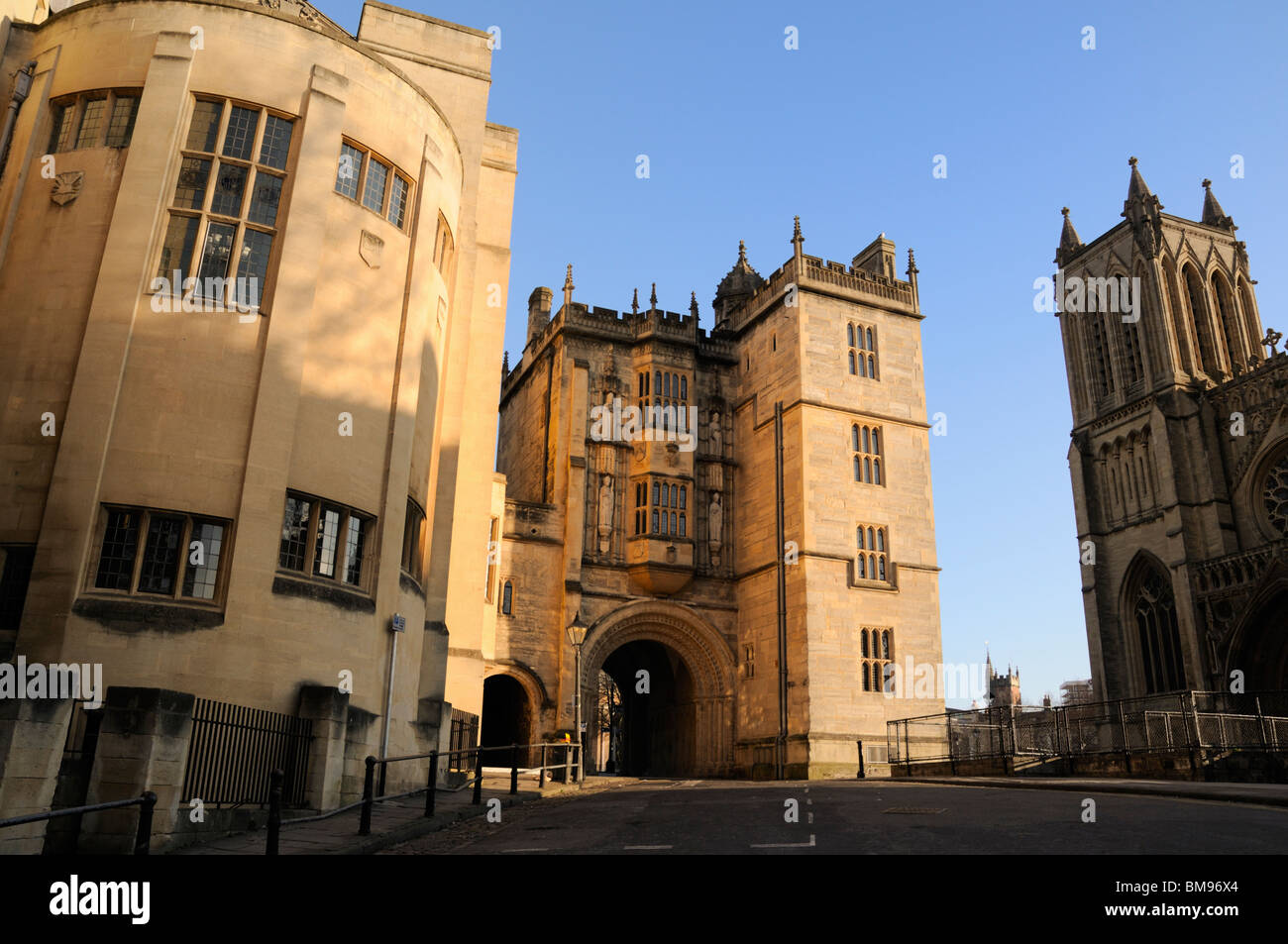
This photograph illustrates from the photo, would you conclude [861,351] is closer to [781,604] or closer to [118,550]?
[781,604]

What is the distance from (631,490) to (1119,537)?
28.2 m

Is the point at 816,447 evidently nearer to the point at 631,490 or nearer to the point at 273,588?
the point at 631,490

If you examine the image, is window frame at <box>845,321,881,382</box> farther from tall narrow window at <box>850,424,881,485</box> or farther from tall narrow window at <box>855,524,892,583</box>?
tall narrow window at <box>855,524,892,583</box>

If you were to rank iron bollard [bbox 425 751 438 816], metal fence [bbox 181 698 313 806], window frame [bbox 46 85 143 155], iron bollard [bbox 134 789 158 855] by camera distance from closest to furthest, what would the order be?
iron bollard [bbox 134 789 158 855], metal fence [bbox 181 698 313 806], iron bollard [bbox 425 751 438 816], window frame [bbox 46 85 143 155]

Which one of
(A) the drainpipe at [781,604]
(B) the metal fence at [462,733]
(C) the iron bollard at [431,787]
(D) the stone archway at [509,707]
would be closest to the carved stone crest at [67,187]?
(C) the iron bollard at [431,787]

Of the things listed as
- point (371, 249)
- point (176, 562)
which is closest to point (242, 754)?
point (176, 562)

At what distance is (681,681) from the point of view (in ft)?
125

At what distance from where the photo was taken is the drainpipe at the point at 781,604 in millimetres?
32344

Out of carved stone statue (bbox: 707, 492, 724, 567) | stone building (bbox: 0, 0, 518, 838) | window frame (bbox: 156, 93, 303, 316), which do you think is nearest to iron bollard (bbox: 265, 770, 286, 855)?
stone building (bbox: 0, 0, 518, 838)

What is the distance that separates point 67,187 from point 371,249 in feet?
16.0

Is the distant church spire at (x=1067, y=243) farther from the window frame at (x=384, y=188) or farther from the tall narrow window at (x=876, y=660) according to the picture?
the window frame at (x=384, y=188)

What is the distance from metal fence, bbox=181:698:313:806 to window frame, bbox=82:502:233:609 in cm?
195

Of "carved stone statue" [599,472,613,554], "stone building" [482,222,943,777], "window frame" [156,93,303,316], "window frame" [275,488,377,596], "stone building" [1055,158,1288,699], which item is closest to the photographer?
"window frame" [275,488,377,596]

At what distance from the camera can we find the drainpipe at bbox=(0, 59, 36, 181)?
1670 cm
